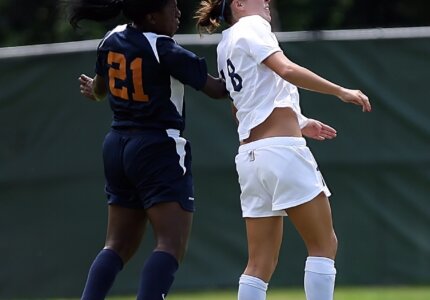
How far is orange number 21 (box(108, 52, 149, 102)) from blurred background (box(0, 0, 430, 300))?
3.38 m

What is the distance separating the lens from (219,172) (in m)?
9.22

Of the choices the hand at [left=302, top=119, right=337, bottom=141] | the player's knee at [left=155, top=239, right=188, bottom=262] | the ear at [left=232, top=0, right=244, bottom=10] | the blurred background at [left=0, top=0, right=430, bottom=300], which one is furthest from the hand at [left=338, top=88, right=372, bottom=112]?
the blurred background at [left=0, top=0, right=430, bottom=300]

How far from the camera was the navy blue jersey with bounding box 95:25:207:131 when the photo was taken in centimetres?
565

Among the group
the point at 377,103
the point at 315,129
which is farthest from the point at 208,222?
the point at 315,129

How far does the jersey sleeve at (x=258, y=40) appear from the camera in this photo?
5.60 m

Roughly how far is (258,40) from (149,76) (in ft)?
1.86

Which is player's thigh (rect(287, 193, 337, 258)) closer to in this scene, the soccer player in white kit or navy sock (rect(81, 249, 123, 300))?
the soccer player in white kit

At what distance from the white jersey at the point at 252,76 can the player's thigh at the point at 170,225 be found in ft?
1.69

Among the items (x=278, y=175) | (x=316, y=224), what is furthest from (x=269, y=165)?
(x=316, y=224)

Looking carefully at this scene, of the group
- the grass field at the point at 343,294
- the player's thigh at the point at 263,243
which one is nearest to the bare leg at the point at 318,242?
the player's thigh at the point at 263,243

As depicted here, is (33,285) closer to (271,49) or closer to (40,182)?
(40,182)

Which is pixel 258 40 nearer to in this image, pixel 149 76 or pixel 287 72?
pixel 287 72

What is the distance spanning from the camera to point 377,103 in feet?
30.5

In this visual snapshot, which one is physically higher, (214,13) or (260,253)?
(214,13)
